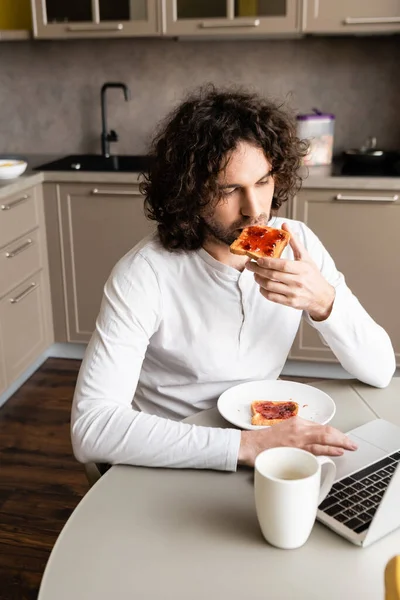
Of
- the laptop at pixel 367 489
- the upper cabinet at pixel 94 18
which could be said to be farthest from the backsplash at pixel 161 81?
the laptop at pixel 367 489

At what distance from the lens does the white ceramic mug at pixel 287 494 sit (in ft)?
2.72

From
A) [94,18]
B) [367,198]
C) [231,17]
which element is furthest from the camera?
[94,18]

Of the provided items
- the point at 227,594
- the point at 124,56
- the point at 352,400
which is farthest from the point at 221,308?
the point at 124,56

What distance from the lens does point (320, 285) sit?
1.30 meters

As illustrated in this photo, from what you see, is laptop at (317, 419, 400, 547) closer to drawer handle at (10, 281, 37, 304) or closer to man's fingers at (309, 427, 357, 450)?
man's fingers at (309, 427, 357, 450)

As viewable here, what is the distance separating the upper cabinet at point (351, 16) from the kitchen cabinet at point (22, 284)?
1.40m

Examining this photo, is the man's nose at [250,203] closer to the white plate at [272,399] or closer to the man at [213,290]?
the man at [213,290]

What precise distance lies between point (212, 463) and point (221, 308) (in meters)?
0.45

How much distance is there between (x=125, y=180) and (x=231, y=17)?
0.83 meters

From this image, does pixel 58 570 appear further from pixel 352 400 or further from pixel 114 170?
pixel 114 170

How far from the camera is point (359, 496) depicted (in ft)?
3.18

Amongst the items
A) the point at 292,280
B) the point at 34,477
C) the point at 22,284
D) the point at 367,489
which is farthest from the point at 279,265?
the point at 22,284

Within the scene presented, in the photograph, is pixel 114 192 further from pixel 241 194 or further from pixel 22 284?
pixel 241 194

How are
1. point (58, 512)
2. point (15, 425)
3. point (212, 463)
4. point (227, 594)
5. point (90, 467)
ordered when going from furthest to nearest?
point (15, 425), point (58, 512), point (90, 467), point (212, 463), point (227, 594)
